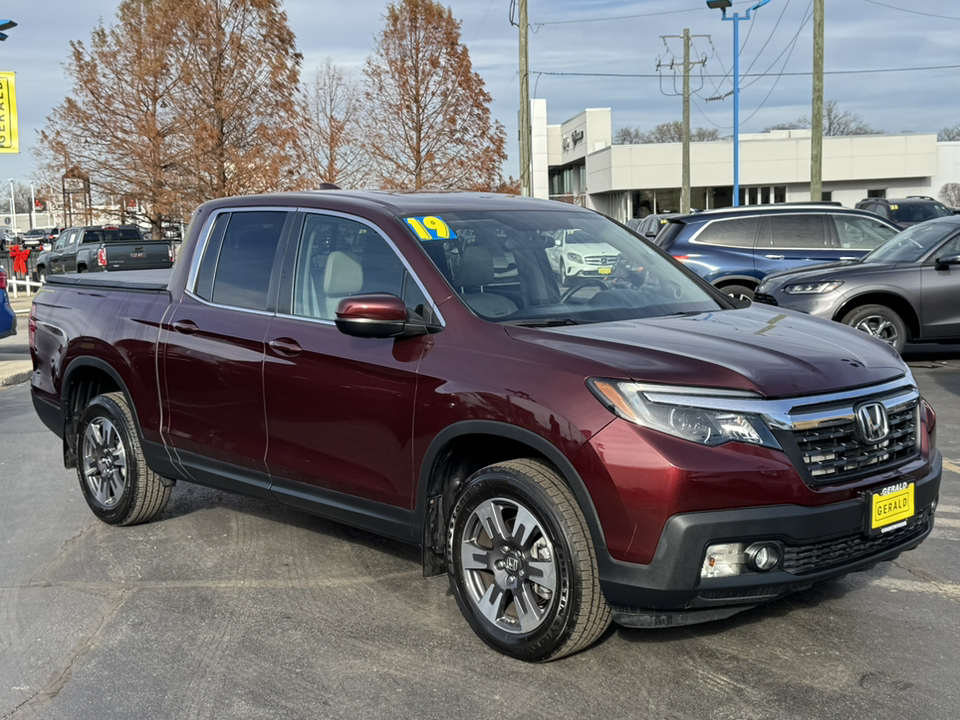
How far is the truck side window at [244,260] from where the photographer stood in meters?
5.31

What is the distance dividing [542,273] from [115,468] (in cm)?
294

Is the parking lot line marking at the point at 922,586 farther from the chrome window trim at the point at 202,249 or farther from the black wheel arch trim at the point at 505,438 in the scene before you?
the chrome window trim at the point at 202,249

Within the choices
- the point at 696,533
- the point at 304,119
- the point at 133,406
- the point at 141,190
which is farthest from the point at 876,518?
the point at 141,190

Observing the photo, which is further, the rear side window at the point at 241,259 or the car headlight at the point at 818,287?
the car headlight at the point at 818,287

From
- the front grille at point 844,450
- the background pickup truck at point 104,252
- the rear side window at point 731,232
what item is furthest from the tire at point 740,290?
the background pickup truck at point 104,252

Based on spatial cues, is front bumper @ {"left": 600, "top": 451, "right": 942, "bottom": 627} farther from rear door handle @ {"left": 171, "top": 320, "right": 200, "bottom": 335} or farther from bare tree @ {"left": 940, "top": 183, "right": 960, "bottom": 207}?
bare tree @ {"left": 940, "top": 183, "right": 960, "bottom": 207}

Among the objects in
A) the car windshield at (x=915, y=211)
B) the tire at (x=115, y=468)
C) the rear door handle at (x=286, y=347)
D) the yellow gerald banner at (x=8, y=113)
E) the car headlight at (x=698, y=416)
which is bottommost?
the tire at (x=115, y=468)

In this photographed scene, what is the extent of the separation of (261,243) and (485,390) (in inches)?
73.0

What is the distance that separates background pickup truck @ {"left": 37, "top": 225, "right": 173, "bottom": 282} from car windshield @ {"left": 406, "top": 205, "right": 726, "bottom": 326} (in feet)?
75.9

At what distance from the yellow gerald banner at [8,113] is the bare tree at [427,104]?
8.54 metres

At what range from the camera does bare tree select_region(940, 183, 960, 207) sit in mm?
56812

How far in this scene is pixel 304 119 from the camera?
30062 millimetres

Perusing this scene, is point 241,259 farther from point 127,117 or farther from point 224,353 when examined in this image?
point 127,117

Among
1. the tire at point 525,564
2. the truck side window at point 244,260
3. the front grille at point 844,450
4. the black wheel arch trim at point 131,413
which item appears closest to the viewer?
the front grille at point 844,450
